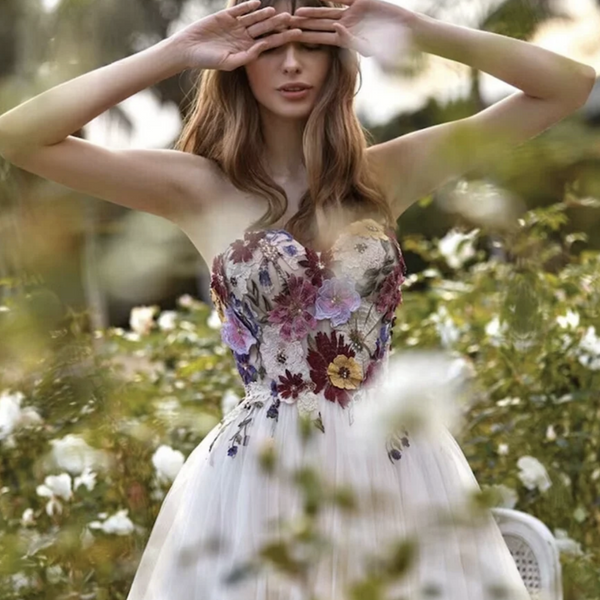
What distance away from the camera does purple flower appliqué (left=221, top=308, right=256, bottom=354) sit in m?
2.11

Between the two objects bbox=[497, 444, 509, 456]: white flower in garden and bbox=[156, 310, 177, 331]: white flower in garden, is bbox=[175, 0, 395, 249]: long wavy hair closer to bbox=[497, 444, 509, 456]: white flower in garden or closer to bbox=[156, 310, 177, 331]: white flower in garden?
bbox=[497, 444, 509, 456]: white flower in garden

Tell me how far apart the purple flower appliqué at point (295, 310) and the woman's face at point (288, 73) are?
322 millimetres

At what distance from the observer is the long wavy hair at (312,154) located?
2.13 metres

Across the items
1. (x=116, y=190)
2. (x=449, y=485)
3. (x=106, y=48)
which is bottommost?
(x=106, y=48)

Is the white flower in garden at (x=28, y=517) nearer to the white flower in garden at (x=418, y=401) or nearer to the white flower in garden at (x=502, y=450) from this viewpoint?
the white flower in garden at (x=502, y=450)

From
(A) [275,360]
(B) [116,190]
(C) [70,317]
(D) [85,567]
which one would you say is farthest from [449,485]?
(C) [70,317]

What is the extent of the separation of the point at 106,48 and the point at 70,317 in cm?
14

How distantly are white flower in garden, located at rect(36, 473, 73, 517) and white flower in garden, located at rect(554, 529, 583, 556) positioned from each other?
3.35 ft

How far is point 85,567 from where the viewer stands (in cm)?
74

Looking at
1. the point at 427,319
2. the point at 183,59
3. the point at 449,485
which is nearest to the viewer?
the point at 183,59

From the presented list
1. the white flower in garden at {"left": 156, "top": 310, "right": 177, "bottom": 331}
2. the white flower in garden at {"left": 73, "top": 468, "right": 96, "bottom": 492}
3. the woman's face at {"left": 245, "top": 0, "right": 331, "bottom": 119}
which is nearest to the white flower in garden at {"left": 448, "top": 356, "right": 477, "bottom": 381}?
the woman's face at {"left": 245, "top": 0, "right": 331, "bottom": 119}

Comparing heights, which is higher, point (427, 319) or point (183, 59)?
point (427, 319)

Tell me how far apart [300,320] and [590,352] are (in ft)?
3.65

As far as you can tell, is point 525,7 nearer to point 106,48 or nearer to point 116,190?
point 106,48
